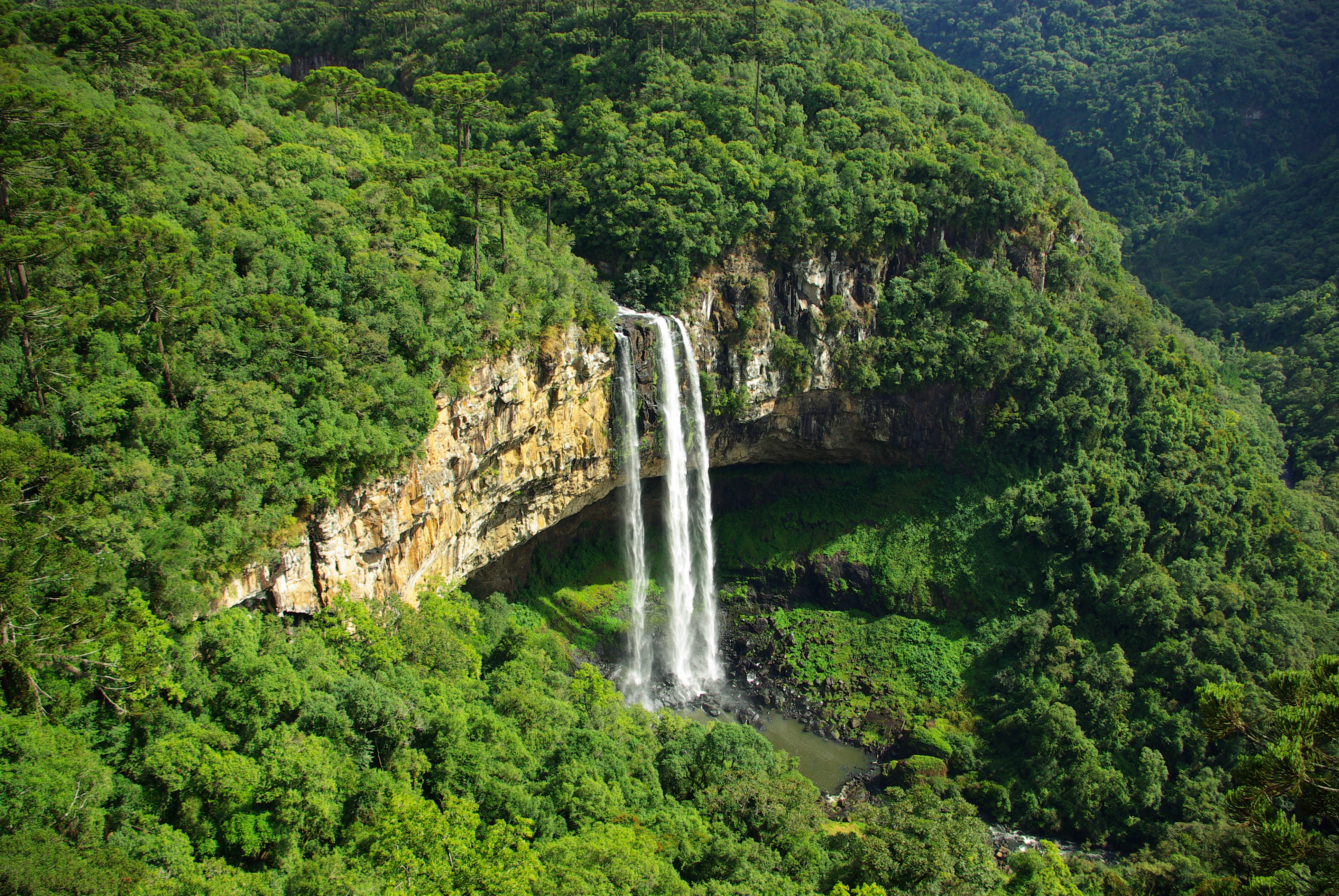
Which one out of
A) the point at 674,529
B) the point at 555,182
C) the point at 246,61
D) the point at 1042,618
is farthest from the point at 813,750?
the point at 246,61

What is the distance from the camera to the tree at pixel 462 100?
34375 millimetres

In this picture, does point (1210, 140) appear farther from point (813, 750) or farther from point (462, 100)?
point (813, 750)

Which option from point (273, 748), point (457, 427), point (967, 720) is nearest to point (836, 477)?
point (967, 720)

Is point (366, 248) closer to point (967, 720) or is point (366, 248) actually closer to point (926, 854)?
point (926, 854)

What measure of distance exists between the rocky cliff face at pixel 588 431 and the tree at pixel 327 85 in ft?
41.6

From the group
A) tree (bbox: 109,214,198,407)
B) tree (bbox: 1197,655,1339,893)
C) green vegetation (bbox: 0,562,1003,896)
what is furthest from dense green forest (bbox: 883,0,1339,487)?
tree (bbox: 109,214,198,407)

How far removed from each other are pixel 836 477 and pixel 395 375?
22.1 metres

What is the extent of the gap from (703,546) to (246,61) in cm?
2255

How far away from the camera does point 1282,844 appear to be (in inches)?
431

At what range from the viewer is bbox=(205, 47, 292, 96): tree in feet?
100

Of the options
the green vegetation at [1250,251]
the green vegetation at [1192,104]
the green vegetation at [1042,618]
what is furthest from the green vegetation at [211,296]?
the green vegetation at [1192,104]

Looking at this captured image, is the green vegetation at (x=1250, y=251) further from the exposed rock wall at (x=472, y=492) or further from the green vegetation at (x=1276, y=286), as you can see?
the exposed rock wall at (x=472, y=492)

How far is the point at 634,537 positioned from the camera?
34219 millimetres

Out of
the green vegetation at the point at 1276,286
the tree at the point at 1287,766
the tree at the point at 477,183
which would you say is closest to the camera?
the tree at the point at 1287,766
